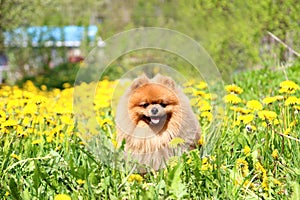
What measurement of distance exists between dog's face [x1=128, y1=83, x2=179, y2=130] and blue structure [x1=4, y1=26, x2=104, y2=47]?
9.87 meters

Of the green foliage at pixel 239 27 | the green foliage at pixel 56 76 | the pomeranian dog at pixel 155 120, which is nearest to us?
the pomeranian dog at pixel 155 120

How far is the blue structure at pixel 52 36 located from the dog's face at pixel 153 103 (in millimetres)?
9867

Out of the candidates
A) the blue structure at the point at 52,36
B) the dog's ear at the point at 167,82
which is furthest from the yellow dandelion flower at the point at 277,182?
the blue structure at the point at 52,36

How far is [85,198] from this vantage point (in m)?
2.40

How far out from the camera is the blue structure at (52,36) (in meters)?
13.0

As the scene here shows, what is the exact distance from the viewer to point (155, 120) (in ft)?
10.3

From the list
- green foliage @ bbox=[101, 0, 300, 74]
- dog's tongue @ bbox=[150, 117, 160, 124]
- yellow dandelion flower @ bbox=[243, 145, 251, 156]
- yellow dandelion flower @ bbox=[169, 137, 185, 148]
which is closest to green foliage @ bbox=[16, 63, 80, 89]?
green foliage @ bbox=[101, 0, 300, 74]

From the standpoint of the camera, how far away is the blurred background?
27.6ft

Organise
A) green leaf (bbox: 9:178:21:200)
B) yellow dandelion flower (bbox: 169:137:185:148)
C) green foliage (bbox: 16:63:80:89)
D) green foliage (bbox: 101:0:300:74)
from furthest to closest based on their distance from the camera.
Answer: green foliage (bbox: 16:63:80:89)
green foliage (bbox: 101:0:300:74)
yellow dandelion flower (bbox: 169:137:185:148)
green leaf (bbox: 9:178:21:200)

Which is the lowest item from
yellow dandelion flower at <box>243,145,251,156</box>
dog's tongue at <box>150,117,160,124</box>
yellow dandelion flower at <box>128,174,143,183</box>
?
yellow dandelion flower at <box>128,174,143,183</box>

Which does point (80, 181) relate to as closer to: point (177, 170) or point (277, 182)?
point (177, 170)

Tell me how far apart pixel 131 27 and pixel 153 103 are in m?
9.53

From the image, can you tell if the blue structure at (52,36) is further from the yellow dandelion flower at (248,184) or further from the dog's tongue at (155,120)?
the yellow dandelion flower at (248,184)

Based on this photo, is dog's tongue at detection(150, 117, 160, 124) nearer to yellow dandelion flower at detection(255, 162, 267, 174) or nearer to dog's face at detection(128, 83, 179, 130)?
dog's face at detection(128, 83, 179, 130)
